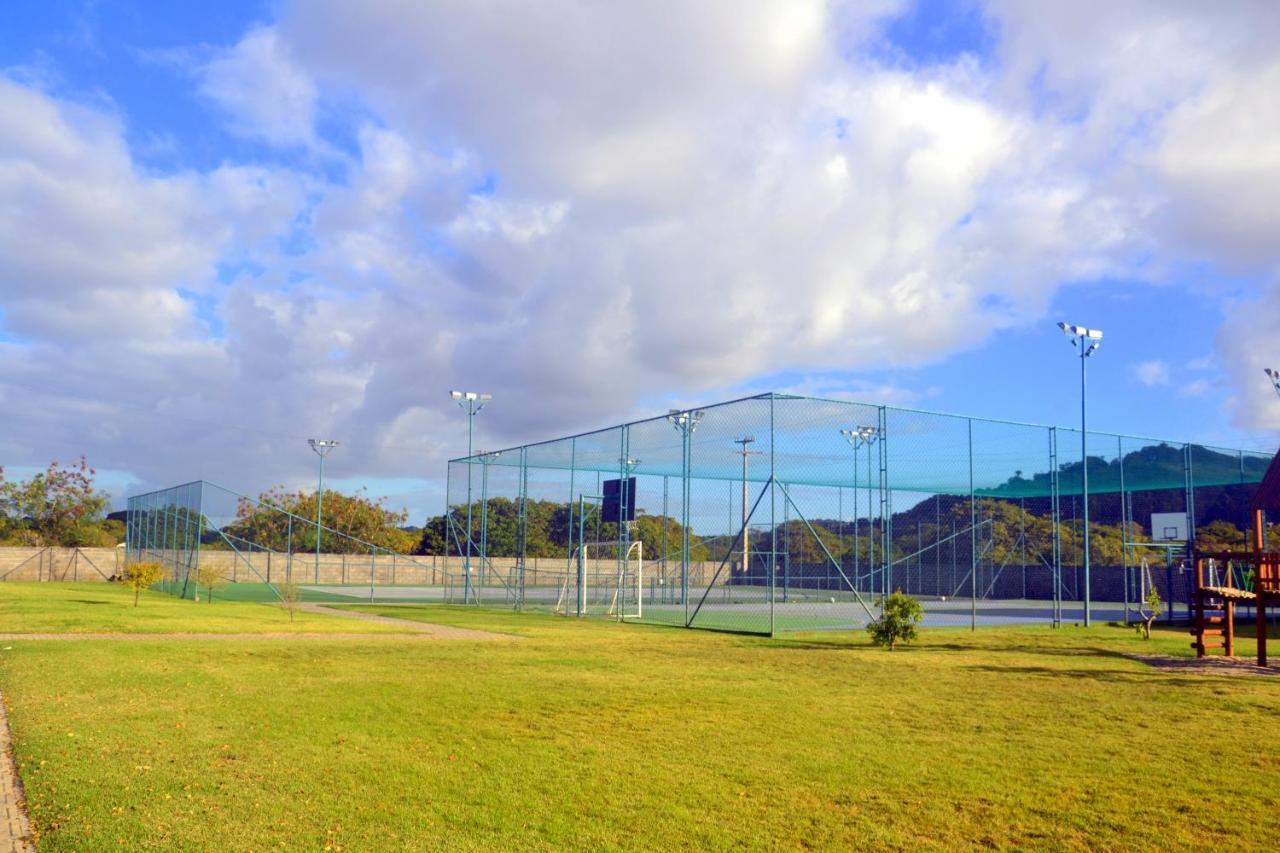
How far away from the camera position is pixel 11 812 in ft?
18.0

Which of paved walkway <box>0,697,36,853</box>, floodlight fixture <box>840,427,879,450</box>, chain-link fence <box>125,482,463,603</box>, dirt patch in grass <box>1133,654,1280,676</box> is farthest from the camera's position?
chain-link fence <box>125,482,463,603</box>

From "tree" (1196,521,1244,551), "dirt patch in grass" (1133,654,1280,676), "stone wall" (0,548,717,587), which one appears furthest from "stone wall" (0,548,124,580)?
"tree" (1196,521,1244,551)

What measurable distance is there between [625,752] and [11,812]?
373 centimetres

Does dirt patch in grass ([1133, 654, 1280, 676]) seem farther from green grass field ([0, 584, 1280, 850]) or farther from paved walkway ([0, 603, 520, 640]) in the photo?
paved walkway ([0, 603, 520, 640])

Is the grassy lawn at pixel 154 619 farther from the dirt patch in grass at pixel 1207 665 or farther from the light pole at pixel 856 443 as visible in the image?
the dirt patch in grass at pixel 1207 665

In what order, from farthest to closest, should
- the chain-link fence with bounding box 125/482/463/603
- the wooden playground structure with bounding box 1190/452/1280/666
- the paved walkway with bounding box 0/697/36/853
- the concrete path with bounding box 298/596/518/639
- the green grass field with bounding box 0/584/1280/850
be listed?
the chain-link fence with bounding box 125/482/463/603
the concrete path with bounding box 298/596/518/639
the wooden playground structure with bounding box 1190/452/1280/666
the green grass field with bounding box 0/584/1280/850
the paved walkway with bounding box 0/697/36/853

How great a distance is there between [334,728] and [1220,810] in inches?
243

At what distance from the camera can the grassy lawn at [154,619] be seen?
16891mm

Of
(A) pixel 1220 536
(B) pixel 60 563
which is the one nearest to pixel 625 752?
(A) pixel 1220 536

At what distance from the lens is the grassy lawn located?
16.9m

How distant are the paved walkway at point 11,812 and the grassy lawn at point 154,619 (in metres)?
10.5

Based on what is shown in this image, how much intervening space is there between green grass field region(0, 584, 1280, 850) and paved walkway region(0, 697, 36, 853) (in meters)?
0.08

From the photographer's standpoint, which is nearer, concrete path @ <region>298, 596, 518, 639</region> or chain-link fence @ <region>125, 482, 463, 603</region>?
concrete path @ <region>298, 596, 518, 639</region>

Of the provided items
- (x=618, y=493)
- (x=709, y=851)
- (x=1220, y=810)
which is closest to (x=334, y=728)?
(x=709, y=851)
